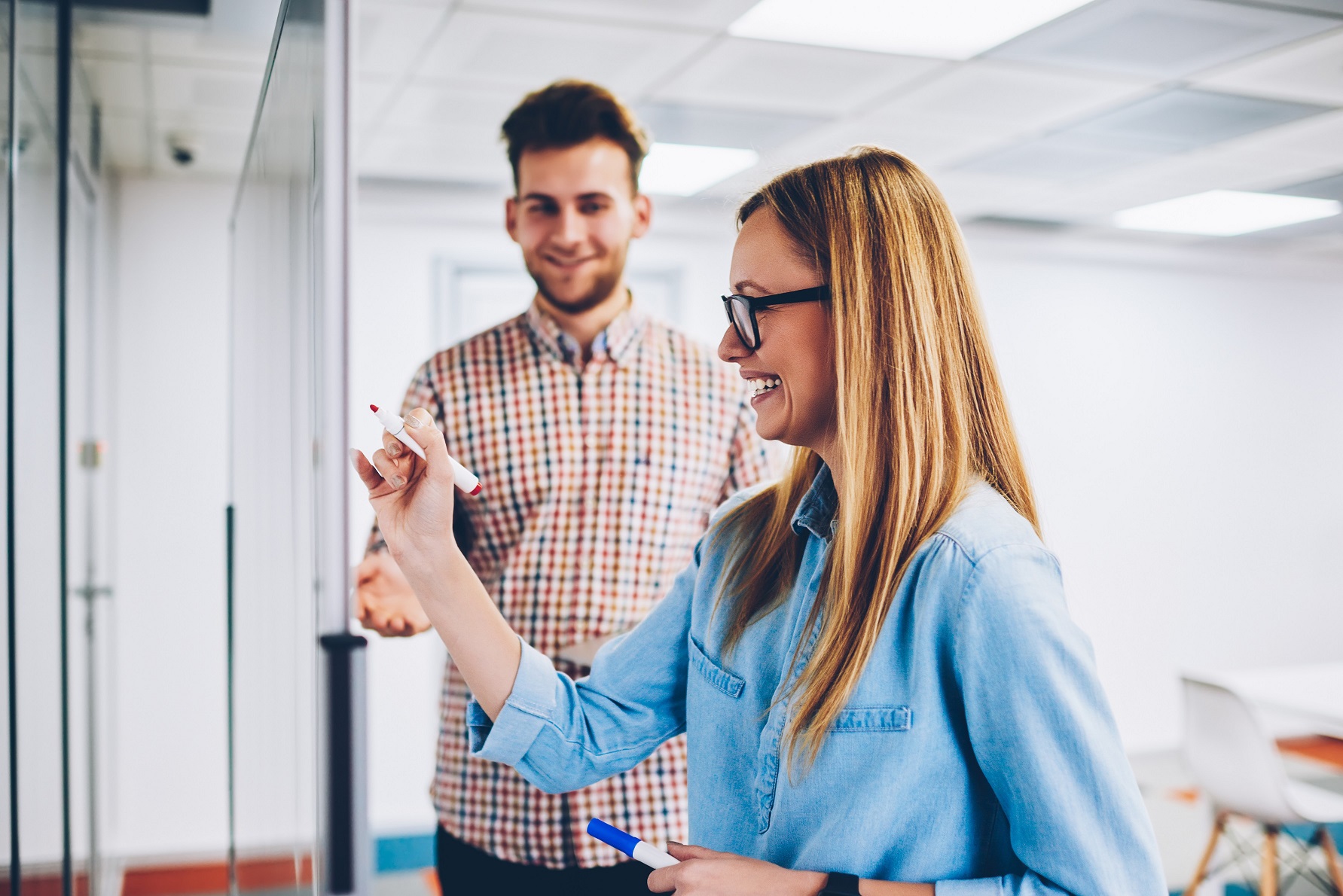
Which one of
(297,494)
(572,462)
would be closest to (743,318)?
(297,494)

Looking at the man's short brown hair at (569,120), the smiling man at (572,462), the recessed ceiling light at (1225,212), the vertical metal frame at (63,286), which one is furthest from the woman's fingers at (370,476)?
the recessed ceiling light at (1225,212)

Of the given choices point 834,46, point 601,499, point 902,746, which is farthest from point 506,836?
point 834,46

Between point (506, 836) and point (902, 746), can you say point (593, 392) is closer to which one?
point (506, 836)

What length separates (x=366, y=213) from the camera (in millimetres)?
4316

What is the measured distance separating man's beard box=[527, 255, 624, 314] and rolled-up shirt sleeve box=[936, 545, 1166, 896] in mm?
943

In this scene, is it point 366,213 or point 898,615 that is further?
point 366,213

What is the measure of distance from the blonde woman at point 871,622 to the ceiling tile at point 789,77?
1.93m

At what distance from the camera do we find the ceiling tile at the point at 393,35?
8.29ft

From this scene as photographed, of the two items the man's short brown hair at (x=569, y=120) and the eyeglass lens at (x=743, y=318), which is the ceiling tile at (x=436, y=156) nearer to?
the man's short brown hair at (x=569, y=120)

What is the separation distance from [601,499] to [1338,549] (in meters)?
5.85

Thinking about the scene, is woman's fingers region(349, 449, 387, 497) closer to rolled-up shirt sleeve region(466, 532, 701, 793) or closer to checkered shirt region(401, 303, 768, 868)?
rolled-up shirt sleeve region(466, 532, 701, 793)

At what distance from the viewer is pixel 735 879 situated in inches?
34.6

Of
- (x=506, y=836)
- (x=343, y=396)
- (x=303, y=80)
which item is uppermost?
(x=303, y=80)

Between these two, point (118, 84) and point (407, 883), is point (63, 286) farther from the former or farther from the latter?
point (407, 883)
